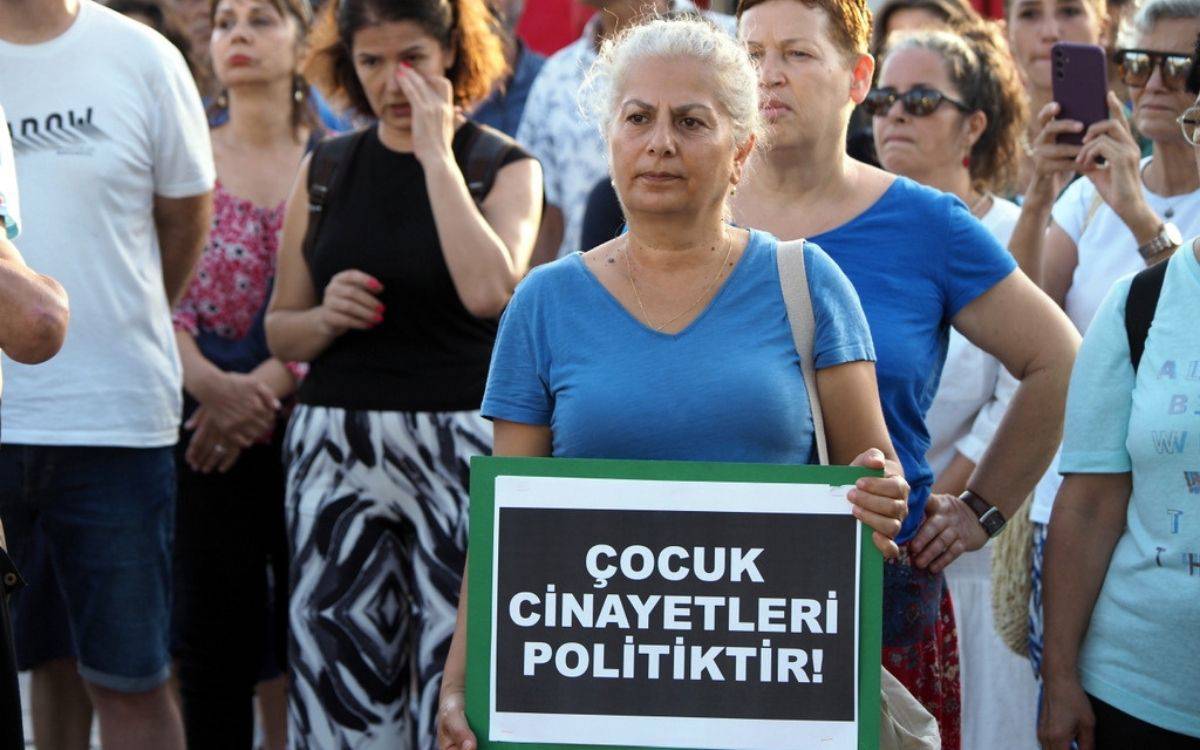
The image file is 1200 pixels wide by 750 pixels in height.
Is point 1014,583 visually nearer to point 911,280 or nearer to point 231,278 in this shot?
point 911,280

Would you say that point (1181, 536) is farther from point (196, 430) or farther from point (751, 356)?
point (196, 430)

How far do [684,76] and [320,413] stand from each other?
1997mm

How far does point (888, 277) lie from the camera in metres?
3.36

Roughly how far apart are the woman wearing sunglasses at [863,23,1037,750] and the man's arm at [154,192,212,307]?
1.89 meters

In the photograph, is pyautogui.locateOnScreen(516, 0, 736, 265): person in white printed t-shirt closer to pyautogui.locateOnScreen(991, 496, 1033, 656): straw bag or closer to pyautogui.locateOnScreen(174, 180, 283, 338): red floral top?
pyautogui.locateOnScreen(174, 180, 283, 338): red floral top

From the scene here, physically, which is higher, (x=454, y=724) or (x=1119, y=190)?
(x=1119, y=190)

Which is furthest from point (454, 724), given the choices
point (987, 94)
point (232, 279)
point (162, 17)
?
point (162, 17)

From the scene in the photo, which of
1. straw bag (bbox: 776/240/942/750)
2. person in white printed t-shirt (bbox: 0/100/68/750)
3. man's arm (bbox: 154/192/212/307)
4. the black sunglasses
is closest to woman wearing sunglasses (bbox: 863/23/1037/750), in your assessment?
the black sunglasses

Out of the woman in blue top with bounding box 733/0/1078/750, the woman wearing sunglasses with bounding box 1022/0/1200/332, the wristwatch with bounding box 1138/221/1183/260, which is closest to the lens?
the woman in blue top with bounding box 733/0/1078/750

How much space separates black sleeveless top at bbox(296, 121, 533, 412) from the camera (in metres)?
4.53

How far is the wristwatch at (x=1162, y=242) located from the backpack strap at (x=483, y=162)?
1.73 meters

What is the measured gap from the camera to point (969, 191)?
4898 mm

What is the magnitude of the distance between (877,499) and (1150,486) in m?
0.79

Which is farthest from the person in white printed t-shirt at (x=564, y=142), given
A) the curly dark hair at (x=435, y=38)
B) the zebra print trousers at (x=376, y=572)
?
the zebra print trousers at (x=376, y=572)
